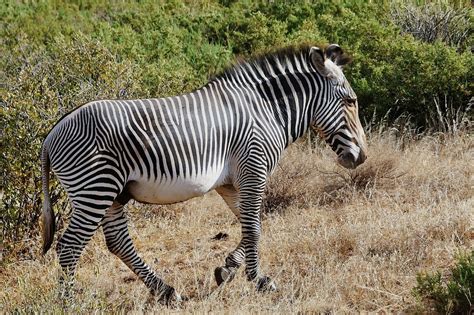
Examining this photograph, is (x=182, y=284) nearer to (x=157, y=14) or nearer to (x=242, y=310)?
(x=242, y=310)

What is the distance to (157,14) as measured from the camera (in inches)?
715

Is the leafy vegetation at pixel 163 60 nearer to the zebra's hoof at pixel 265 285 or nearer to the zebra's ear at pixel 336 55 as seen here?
the zebra's ear at pixel 336 55

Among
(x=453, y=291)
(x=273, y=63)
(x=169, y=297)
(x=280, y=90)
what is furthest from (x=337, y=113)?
(x=169, y=297)

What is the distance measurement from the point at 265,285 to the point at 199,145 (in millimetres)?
1250

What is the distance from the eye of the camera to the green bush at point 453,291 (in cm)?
497

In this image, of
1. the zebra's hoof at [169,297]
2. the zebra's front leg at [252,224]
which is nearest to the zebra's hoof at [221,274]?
the zebra's front leg at [252,224]

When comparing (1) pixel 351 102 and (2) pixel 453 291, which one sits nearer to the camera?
(2) pixel 453 291

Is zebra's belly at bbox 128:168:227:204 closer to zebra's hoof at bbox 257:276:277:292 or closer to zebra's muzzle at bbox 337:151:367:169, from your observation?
zebra's hoof at bbox 257:276:277:292

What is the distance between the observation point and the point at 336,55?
639 cm

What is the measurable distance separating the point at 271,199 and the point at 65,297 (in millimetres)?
3823

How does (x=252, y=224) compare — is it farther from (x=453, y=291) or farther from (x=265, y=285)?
(x=453, y=291)

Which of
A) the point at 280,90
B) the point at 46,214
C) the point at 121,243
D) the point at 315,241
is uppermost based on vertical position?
the point at 280,90

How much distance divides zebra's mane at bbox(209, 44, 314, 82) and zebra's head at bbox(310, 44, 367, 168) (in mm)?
140

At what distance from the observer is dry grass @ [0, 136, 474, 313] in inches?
217
